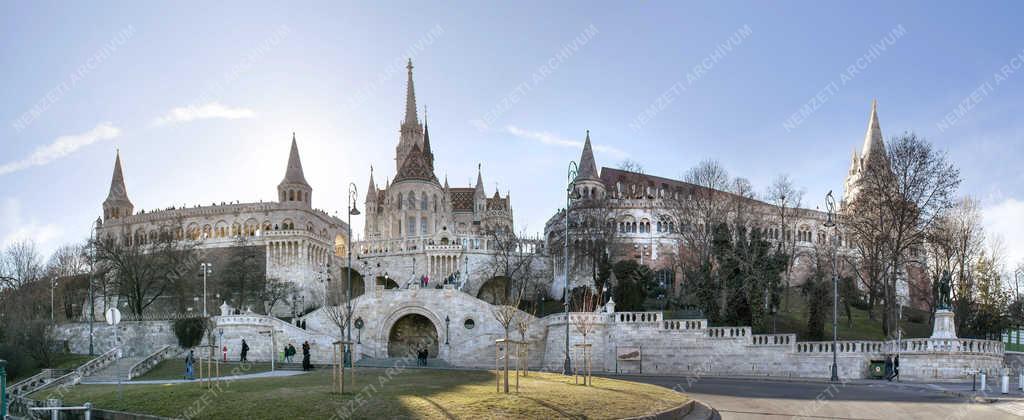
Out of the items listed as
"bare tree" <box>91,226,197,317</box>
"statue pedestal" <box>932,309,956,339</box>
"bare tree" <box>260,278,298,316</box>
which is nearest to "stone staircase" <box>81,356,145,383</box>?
"bare tree" <box>91,226,197,317</box>

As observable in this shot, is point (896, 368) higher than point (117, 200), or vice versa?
point (117, 200)

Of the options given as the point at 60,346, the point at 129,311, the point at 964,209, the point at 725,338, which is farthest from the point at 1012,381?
the point at 129,311

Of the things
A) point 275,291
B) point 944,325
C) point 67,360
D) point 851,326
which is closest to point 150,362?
point 67,360

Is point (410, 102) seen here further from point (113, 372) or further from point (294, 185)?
point (113, 372)

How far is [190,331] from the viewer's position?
48750 millimetres

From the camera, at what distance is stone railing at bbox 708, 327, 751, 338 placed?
38500mm

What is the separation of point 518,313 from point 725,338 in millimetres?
11678

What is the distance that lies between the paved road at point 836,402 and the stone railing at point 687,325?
9.05 metres

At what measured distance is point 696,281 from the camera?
48969mm

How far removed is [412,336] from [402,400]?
33964 millimetres

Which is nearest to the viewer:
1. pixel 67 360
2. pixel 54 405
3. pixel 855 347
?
pixel 54 405

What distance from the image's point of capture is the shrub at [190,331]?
160 ft

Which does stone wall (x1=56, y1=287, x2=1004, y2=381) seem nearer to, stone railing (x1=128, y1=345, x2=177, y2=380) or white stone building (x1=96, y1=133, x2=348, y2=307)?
stone railing (x1=128, y1=345, x2=177, y2=380)

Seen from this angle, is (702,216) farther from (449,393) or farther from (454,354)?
(449,393)
